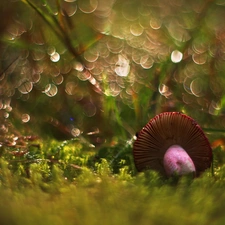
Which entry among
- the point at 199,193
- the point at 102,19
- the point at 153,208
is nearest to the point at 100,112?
the point at 102,19

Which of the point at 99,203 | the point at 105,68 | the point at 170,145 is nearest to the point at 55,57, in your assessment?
the point at 105,68

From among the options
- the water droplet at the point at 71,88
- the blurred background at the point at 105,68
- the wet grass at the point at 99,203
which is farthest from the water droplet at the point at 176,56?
the wet grass at the point at 99,203

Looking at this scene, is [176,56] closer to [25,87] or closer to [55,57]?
[55,57]

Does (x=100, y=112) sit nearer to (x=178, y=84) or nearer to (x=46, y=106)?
(x=46, y=106)

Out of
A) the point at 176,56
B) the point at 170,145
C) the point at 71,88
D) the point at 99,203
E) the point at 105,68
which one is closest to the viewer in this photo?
the point at 99,203

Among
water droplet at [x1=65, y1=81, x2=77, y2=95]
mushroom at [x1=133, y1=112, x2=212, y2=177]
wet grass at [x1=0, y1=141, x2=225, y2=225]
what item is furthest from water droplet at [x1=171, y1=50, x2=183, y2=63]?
wet grass at [x1=0, y1=141, x2=225, y2=225]

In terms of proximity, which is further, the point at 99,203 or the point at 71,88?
the point at 71,88

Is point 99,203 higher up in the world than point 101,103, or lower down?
lower down
